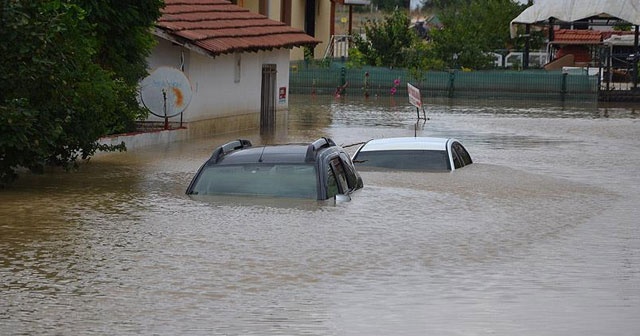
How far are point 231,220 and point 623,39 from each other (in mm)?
44064

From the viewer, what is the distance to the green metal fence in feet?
164

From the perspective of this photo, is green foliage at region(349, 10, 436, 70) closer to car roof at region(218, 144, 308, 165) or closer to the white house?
the white house

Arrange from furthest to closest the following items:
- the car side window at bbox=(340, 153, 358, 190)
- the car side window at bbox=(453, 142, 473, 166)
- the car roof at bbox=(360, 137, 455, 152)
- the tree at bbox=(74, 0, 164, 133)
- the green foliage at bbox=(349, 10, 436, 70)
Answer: the green foliage at bbox=(349, 10, 436, 70) → the tree at bbox=(74, 0, 164, 133) → the car side window at bbox=(453, 142, 473, 166) → the car roof at bbox=(360, 137, 455, 152) → the car side window at bbox=(340, 153, 358, 190)

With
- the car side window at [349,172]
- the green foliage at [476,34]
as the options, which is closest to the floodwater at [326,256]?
the car side window at [349,172]

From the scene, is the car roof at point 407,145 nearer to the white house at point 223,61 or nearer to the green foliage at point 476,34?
the white house at point 223,61

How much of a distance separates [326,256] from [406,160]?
7.96 meters

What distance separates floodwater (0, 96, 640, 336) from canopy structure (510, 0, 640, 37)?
2731 centimetres

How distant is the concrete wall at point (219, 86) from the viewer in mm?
31094

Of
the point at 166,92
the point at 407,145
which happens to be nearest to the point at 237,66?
the point at 166,92

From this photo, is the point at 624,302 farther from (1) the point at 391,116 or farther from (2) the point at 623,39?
(2) the point at 623,39

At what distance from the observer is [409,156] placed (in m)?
21.2

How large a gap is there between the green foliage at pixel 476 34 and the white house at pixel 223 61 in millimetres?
16467

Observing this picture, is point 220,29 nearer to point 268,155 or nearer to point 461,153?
point 461,153

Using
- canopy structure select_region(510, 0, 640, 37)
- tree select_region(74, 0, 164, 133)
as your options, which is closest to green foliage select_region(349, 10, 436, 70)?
canopy structure select_region(510, 0, 640, 37)
